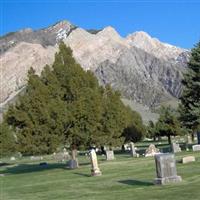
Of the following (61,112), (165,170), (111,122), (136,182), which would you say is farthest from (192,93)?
(165,170)

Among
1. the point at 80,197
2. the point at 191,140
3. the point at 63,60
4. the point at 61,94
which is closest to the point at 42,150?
the point at 61,94

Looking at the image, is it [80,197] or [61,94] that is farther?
[61,94]

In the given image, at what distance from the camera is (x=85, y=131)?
3991cm

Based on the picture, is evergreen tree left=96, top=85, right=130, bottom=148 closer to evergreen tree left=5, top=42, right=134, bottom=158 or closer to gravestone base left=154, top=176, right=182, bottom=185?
evergreen tree left=5, top=42, right=134, bottom=158

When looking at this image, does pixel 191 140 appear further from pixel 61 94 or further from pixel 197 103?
pixel 61 94

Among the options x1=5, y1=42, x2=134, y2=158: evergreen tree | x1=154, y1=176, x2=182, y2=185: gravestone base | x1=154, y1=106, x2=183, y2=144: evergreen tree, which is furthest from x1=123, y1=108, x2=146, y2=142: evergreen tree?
x1=154, y1=176, x2=182, y2=185: gravestone base

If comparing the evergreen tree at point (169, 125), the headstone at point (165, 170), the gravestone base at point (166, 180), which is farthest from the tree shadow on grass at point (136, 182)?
the evergreen tree at point (169, 125)

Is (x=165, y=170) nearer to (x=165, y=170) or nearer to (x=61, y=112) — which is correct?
(x=165, y=170)

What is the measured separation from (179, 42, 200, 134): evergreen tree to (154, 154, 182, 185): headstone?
108 ft

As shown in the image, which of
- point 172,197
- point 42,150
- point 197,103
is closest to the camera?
point 172,197

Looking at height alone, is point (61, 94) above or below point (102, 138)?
above

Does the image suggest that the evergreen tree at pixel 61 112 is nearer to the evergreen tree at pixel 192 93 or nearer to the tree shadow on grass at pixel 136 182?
the evergreen tree at pixel 192 93

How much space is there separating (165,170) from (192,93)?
3545cm

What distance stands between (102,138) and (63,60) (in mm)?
7038
